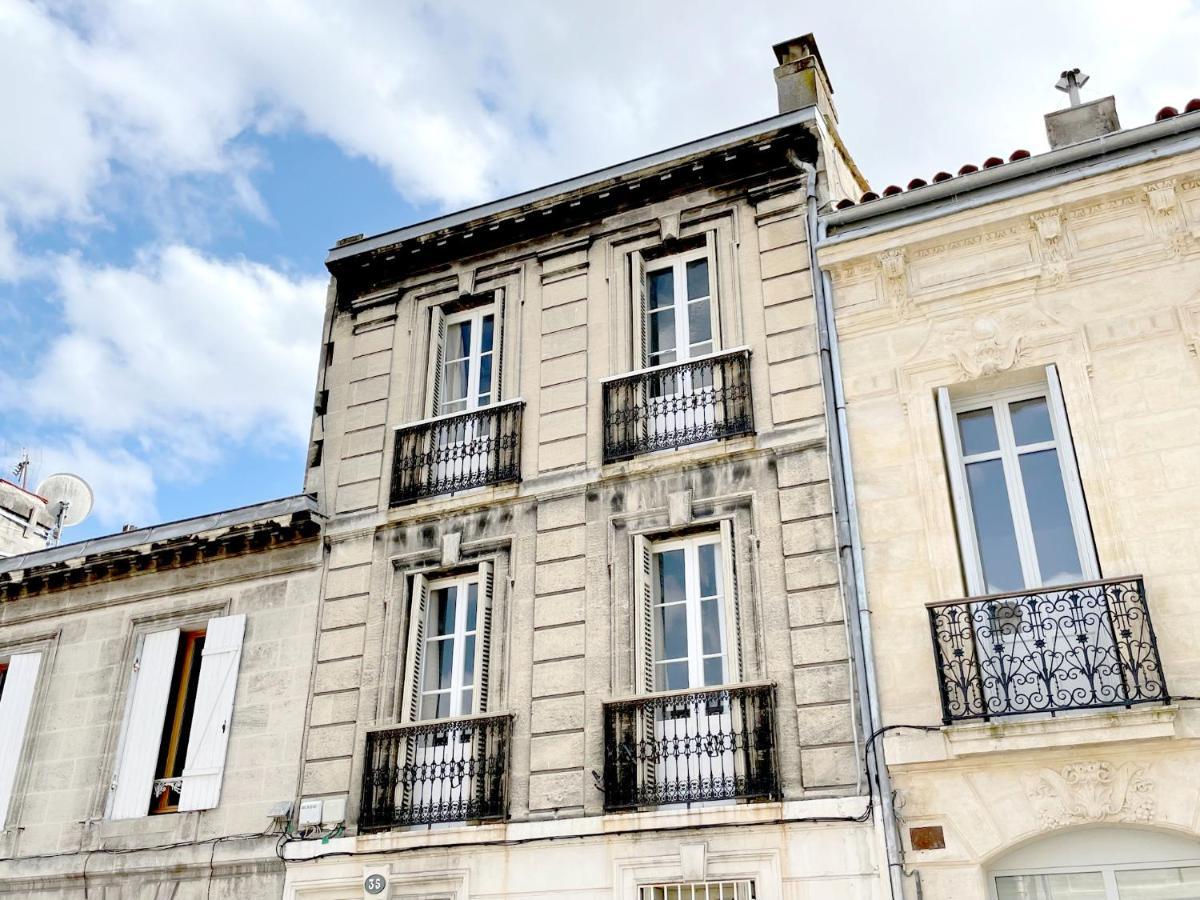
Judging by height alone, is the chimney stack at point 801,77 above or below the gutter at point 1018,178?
above

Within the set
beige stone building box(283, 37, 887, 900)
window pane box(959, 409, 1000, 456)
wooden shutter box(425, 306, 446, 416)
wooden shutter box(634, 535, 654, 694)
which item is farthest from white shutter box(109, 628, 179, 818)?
window pane box(959, 409, 1000, 456)

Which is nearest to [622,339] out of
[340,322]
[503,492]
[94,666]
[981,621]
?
[503,492]

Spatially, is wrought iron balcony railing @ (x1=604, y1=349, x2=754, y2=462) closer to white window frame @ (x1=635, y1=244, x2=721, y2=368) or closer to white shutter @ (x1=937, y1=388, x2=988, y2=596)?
white window frame @ (x1=635, y1=244, x2=721, y2=368)

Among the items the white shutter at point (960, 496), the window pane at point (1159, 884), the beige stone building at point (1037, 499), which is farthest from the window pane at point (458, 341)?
the window pane at point (1159, 884)

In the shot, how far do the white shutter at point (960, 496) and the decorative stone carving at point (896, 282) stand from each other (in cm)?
79

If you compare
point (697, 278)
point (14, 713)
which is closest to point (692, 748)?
point (697, 278)

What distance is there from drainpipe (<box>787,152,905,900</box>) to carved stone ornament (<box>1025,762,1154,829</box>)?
3.15 ft

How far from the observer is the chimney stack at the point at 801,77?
449 inches

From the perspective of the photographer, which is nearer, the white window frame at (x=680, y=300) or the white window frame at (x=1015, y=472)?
the white window frame at (x=1015, y=472)

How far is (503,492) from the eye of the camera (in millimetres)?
10211

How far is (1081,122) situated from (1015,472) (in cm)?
333

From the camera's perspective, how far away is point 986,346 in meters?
8.98

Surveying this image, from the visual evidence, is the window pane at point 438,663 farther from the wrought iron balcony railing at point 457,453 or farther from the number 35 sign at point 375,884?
the number 35 sign at point 375,884

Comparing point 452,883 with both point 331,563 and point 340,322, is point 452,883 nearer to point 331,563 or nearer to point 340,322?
point 331,563
